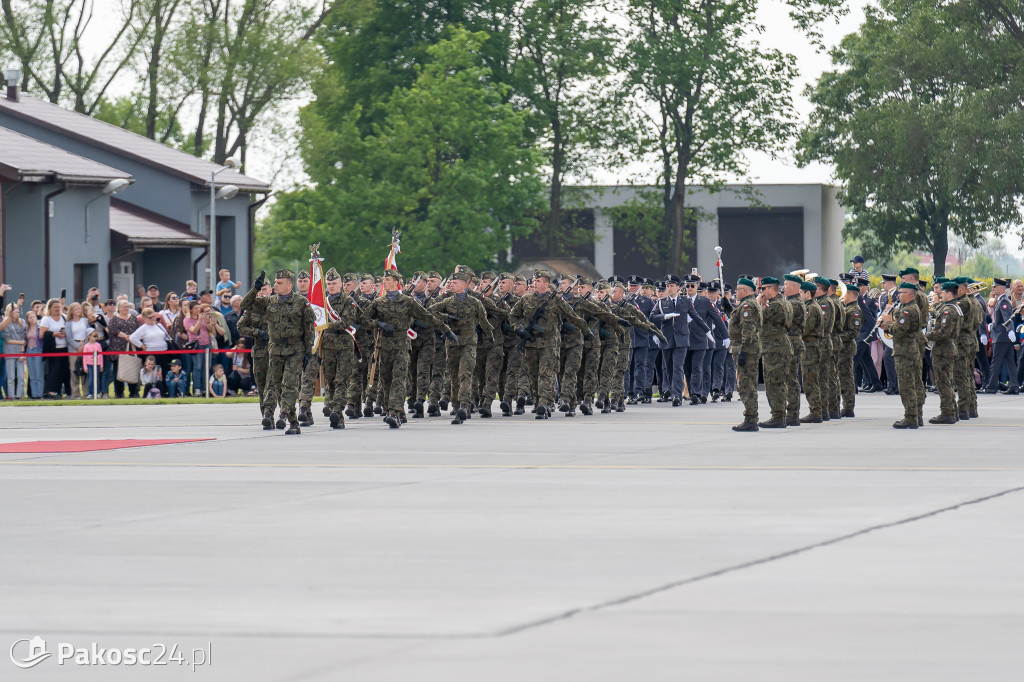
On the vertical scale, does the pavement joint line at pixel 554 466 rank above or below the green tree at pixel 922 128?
below

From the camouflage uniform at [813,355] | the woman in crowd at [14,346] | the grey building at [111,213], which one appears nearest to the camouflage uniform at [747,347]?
the camouflage uniform at [813,355]

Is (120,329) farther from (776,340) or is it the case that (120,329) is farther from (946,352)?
(946,352)

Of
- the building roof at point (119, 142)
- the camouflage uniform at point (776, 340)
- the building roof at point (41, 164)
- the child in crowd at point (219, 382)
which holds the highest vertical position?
the building roof at point (119, 142)

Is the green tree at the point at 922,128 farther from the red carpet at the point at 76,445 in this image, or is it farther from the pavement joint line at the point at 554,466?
the pavement joint line at the point at 554,466

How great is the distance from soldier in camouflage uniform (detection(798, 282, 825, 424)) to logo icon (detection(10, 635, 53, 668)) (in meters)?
15.4

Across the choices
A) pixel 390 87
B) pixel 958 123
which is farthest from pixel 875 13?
pixel 390 87

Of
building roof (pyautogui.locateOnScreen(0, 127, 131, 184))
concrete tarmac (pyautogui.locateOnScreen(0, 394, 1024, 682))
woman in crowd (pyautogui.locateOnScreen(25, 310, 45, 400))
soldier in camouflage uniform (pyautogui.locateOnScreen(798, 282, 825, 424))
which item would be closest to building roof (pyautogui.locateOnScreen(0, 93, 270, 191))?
building roof (pyautogui.locateOnScreen(0, 127, 131, 184))

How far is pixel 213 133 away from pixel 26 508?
57.6 meters

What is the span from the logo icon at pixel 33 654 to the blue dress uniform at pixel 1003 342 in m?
24.1

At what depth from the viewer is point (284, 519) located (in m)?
12.2

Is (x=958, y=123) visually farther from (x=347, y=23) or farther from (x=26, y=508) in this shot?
(x=26, y=508)

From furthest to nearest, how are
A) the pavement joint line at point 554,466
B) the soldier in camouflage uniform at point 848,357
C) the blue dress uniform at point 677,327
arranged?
the blue dress uniform at point 677,327, the soldier in camouflage uniform at point 848,357, the pavement joint line at point 554,466

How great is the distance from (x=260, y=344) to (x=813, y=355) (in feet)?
23.0

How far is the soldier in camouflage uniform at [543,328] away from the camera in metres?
22.9
